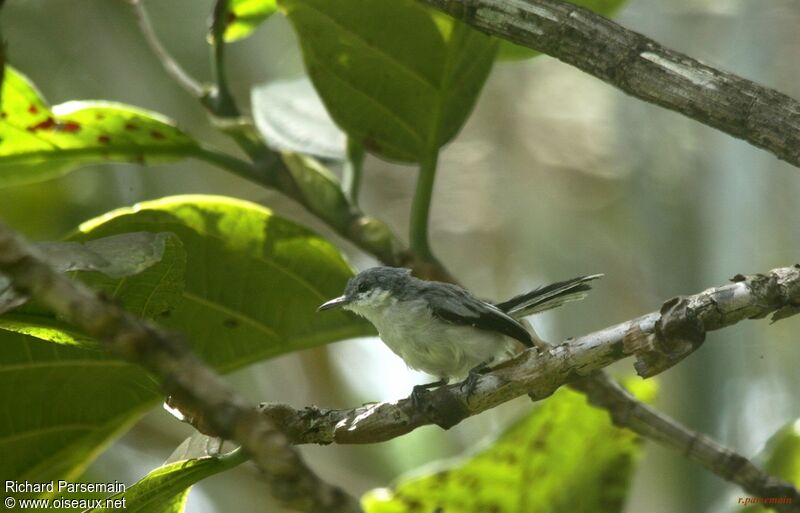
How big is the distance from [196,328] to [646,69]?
1678mm

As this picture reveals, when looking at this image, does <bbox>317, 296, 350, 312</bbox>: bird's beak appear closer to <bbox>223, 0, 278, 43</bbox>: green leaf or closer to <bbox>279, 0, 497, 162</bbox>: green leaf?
<bbox>279, 0, 497, 162</bbox>: green leaf

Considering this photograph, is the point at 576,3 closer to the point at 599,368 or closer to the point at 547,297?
the point at 547,297

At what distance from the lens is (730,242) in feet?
13.7

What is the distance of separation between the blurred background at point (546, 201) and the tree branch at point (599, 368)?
3.02ft

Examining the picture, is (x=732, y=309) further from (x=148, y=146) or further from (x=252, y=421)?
(x=148, y=146)

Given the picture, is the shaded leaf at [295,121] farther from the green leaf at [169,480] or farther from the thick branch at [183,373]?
the thick branch at [183,373]

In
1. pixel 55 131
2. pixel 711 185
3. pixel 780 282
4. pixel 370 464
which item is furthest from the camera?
pixel 370 464

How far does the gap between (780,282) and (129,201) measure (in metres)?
4.68

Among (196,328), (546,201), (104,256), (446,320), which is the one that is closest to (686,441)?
(446,320)

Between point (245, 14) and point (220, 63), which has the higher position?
point (245, 14)

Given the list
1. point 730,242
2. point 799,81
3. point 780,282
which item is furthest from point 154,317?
point 799,81

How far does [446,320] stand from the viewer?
10.0ft

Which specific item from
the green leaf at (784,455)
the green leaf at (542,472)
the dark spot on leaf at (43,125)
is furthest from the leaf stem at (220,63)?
the green leaf at (784,455)

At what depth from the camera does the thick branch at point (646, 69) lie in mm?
1916
